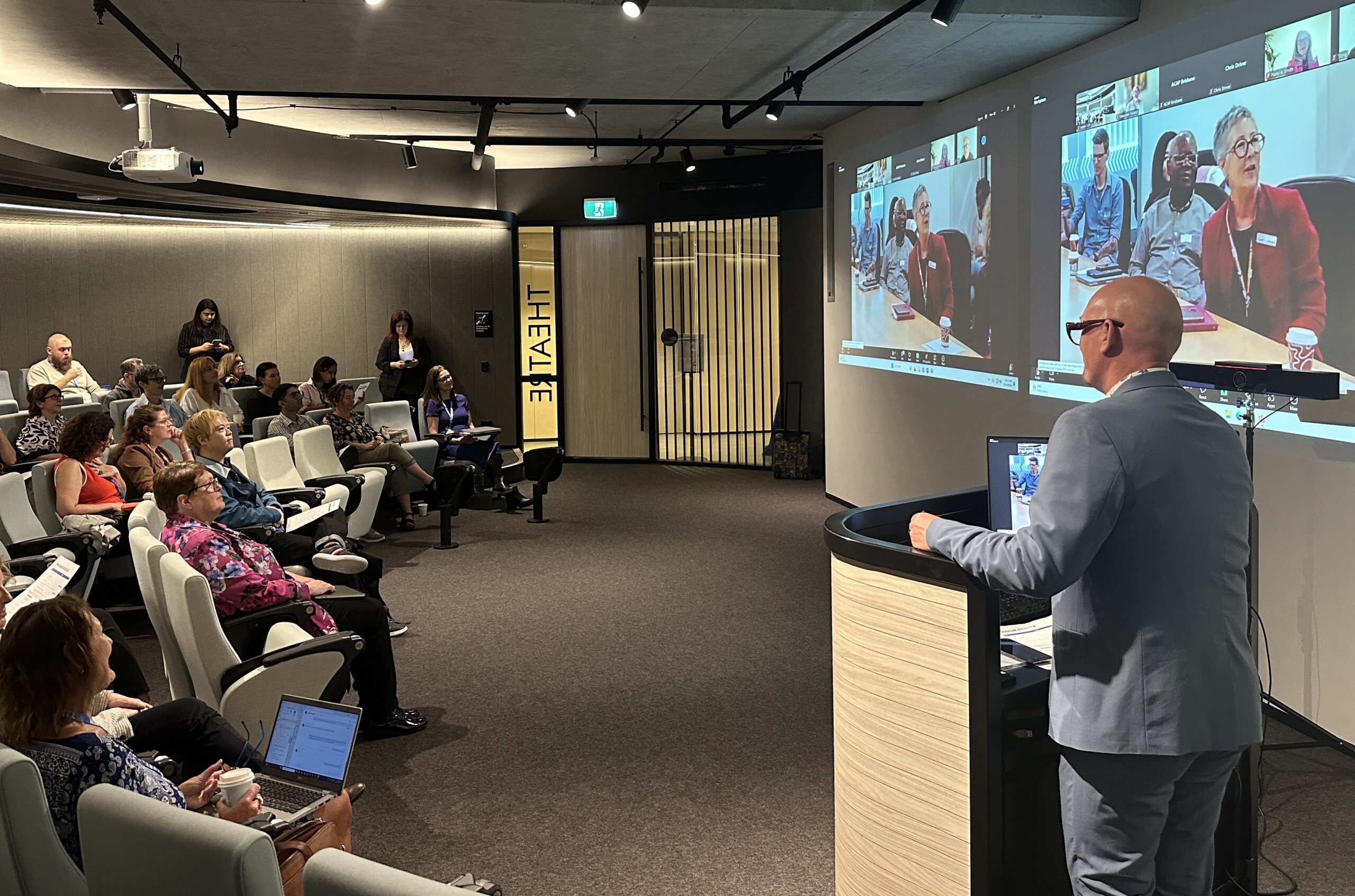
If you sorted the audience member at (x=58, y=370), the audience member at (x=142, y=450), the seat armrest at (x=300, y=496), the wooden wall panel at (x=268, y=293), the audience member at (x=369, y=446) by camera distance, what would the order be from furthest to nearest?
the wooden wall panel at (x=268, y=293) → the audience member at (x=58, y=370) → the audience member at (x=369, y=446) → the seat armrest at (x=300, y=496) → the audience member at (x=142, y=450)

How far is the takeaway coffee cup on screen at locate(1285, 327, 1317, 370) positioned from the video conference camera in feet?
2.90

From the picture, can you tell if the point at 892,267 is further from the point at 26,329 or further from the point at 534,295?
the point at 26,329

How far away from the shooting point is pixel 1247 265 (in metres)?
4.89

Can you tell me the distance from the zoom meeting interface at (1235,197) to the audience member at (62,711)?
438 centimetres

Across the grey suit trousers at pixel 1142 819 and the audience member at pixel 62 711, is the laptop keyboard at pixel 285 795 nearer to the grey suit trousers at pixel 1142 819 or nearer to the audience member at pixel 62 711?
the audience member at pixel 62 711

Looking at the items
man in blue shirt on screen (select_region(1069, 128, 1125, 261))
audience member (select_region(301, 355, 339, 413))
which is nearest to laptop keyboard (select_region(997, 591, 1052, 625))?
man in blue shirt on screen (select_region(1069, 128, 1125, 261))

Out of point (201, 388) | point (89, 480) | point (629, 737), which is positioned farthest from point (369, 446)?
point (629, 737)

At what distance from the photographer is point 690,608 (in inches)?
267

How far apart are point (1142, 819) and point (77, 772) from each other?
226 centimetres

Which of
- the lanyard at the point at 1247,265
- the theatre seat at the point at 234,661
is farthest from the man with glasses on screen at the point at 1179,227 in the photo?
the theatre seat at the point at 234,661

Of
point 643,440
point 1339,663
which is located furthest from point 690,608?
point 643,440

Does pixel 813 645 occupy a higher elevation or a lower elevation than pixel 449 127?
lower

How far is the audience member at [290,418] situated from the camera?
8602mm

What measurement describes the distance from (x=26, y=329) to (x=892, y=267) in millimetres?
8624
